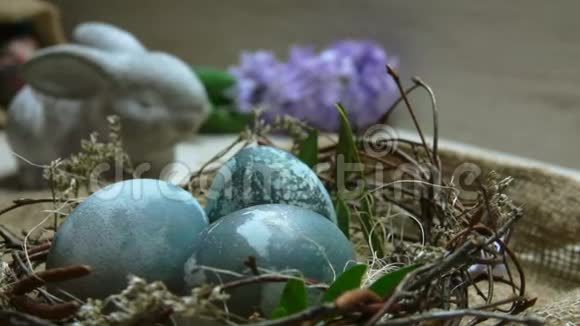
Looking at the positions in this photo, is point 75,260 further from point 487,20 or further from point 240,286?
point 487,20

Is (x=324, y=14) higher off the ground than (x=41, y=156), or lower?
higher

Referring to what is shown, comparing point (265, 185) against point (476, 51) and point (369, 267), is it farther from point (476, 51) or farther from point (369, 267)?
point (476, 51)

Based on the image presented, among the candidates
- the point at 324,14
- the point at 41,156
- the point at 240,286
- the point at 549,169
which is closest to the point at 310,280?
the point at 240,286

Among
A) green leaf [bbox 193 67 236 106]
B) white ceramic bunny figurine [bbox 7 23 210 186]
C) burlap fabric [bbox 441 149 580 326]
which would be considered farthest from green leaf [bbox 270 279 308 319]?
green leaf [bbox 193 67 236 106]

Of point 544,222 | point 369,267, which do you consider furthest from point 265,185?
point 544,222

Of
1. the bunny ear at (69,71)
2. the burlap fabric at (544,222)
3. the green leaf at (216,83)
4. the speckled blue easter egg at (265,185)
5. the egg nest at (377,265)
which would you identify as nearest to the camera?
the egg nest at (377,265)

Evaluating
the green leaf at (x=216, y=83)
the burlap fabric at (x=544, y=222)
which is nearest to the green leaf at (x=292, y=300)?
the burlap fabric at (x=544, y=222)

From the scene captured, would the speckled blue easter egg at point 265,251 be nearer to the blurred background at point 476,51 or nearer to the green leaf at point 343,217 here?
the green leaf at point 343,217
